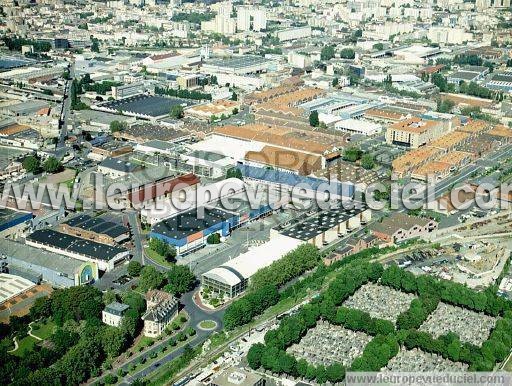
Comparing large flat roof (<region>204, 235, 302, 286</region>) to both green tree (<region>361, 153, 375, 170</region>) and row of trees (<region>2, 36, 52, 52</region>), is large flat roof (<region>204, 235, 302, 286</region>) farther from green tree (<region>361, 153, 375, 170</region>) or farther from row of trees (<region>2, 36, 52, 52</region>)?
row of trees (<region>2, 36, 52, 52</region>)

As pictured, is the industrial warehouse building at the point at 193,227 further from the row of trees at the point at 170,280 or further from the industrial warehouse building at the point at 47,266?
the industrial warehouse building at the point at 47,266

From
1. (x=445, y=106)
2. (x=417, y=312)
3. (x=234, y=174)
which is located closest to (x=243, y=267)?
(x=417, y=312)

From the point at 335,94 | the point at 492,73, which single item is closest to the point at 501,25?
the point at 492,73

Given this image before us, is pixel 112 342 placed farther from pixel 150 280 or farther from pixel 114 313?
pixel 150 280

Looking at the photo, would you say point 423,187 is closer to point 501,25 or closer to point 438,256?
point 438,256

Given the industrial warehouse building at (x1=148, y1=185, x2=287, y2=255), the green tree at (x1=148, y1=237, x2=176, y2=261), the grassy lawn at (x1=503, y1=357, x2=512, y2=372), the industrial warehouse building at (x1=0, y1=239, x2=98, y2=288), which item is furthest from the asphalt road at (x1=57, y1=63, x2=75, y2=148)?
the grassy lawn at (x1=503, y1=357, x2=512, y2=372)

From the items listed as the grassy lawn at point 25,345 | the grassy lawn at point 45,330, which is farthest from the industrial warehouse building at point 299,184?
the grassy lawn at point 25,345
